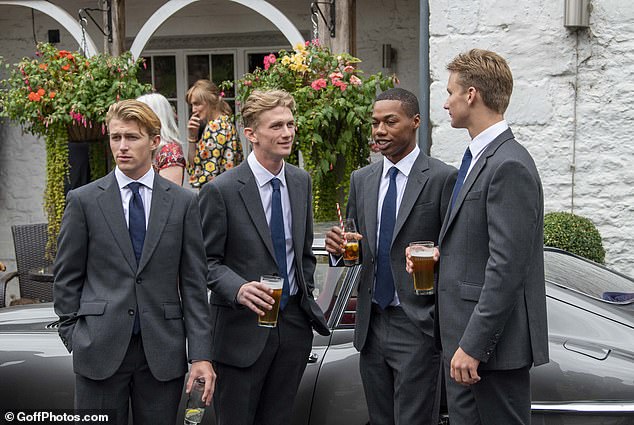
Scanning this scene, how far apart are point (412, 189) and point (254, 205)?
677mm

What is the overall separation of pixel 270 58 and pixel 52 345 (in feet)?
10.9

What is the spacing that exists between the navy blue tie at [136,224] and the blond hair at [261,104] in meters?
0.65

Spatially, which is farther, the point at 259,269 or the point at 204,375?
the point at 259,269

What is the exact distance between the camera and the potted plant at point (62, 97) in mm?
7262

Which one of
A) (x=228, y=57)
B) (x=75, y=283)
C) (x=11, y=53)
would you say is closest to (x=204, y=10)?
(x=228, y=57)

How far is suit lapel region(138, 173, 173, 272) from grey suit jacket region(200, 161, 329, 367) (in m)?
0.35

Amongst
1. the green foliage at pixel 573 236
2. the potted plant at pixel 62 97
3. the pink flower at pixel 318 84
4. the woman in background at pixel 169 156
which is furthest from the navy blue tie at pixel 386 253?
the potted plant at pixel 62 97

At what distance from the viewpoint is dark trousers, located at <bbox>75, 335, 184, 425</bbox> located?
3.21m

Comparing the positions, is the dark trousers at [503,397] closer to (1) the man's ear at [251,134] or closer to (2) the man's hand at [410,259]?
(2) the man's hand at [410,259]

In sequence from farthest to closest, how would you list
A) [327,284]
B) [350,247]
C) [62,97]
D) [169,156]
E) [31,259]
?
[31,259]
[62,97]
[169,156]
[327,284]
[350,247]

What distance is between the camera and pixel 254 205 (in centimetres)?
371

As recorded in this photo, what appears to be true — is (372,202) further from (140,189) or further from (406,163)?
(140,189)

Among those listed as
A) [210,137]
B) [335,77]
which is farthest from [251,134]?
[335,77]

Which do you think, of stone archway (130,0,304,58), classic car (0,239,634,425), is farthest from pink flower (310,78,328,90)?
classic car (0,239,634,425)
